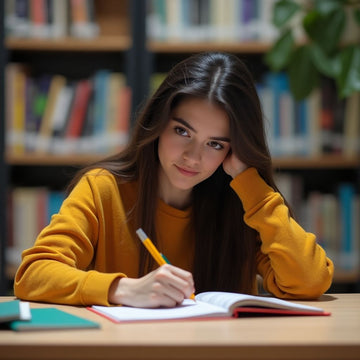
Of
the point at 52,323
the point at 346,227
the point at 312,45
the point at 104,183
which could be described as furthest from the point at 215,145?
the point at 346,227

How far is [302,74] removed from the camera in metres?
2.46

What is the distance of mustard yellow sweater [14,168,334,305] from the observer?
3.96 ft

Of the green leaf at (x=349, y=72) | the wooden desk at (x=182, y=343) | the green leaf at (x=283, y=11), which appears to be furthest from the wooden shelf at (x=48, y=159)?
the wooden desk at (x=182, y=343)

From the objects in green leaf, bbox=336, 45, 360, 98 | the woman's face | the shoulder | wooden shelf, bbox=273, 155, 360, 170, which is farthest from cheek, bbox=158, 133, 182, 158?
wooden shelf, bbox=273, 155, 360, 170

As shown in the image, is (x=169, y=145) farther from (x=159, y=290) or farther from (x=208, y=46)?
(x=208, y=46)

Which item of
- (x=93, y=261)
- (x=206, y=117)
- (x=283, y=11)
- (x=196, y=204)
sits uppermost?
(x=283, y=11)

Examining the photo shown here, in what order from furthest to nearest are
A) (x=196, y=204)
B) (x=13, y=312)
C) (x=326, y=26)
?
(x=326, y=26) < (x=196, y=204) < (x=13, y=312)

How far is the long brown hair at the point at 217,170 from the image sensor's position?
1454 mm

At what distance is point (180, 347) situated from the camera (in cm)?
82

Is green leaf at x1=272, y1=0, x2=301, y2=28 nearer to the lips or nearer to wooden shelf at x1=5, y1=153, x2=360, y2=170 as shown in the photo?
wooden shelf at x1=5, y1=153, x2=360, y2=170

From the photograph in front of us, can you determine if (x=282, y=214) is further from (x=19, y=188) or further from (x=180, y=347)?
(x=19, y=188)

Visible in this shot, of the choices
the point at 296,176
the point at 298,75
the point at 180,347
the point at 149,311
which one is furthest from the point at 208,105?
the point at 296,176

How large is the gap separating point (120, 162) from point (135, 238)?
0.20 meters

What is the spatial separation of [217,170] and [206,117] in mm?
243
